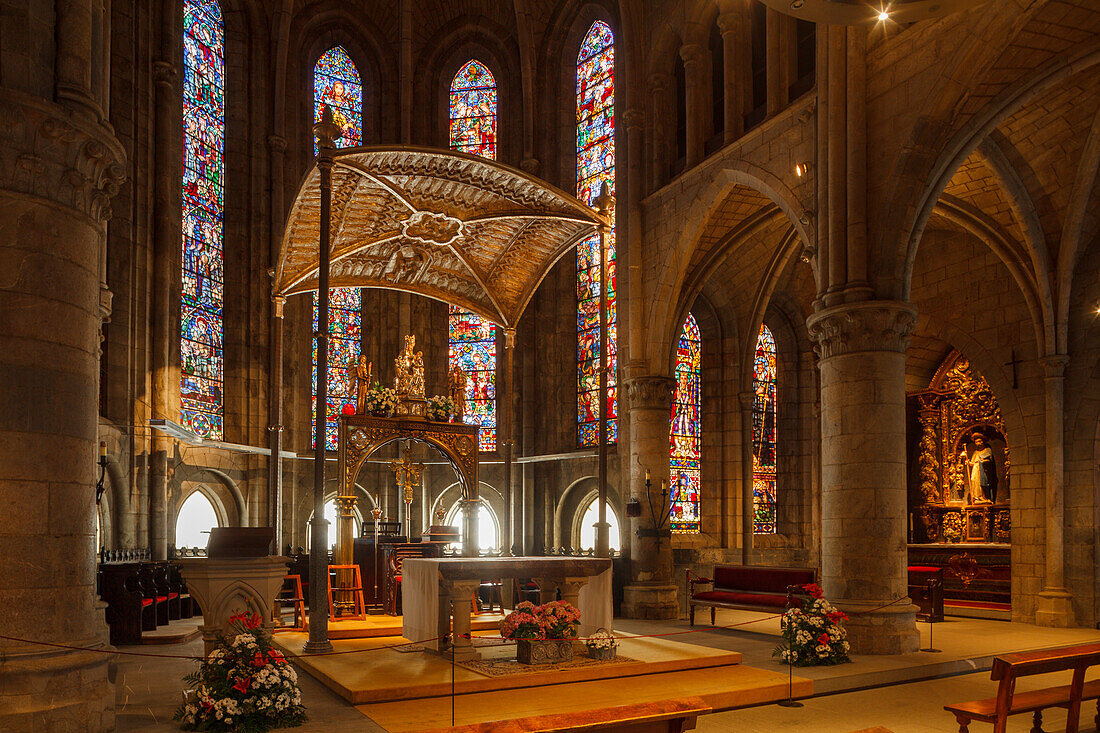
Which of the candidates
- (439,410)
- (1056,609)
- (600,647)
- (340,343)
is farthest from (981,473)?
(340,343)

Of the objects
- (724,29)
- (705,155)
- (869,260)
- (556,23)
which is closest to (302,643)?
(869,260)

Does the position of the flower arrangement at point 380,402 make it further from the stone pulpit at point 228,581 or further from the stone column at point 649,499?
the stone column at point 649,499

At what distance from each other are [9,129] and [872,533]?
9.62 metres

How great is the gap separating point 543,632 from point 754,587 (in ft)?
18.0

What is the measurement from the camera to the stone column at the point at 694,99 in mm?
16609

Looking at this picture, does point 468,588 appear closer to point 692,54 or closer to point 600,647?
point 600,647

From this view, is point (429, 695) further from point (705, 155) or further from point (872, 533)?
point (705, 155)

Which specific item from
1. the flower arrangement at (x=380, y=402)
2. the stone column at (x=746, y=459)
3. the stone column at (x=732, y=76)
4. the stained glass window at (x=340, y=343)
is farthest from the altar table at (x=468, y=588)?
the stained glass window at (x=340, y=343)

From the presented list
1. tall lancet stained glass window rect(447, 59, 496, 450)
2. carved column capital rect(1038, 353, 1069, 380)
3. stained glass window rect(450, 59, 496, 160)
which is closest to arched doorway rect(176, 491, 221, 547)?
tall lancet stained glass window rect(447, 59, 496, 450)

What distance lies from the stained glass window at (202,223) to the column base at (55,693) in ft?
40.6

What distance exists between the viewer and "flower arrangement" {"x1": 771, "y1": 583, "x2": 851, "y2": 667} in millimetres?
10031

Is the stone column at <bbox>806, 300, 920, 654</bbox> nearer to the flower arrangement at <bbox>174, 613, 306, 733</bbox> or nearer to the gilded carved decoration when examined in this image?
the gilded carved decoration

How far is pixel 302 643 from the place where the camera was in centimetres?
1092

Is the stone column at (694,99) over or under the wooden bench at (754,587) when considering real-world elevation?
over
